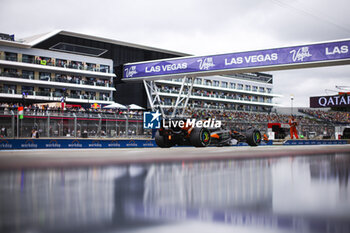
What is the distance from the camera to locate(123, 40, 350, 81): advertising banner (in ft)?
105

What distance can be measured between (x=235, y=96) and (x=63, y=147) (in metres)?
60.4

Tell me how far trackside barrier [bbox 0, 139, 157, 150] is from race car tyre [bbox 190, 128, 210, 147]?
25.9 ft

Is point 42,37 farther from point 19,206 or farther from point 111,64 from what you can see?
point 19,206

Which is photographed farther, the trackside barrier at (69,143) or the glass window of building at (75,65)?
the glass window of building at (75,65)

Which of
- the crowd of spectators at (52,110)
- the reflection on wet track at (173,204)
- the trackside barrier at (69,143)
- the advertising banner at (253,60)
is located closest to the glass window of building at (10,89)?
the crowd of spectators at (52,110)

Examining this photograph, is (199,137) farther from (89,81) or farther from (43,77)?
(89,81)

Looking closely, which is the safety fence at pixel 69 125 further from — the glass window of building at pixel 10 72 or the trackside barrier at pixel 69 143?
the glass window of building at pixel 10 72

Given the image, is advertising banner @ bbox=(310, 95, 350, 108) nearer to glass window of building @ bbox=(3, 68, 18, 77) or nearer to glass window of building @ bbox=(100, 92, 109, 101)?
glass window of building @ bbox=(100, 92, 109, 101)

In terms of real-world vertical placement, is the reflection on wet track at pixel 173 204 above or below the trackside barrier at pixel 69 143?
above

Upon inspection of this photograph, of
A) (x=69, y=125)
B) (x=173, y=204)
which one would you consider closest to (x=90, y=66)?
(x=69, y=125)

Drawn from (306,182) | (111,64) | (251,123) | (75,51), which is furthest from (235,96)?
(306,182)

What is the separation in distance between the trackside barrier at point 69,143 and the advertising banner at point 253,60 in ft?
45.5

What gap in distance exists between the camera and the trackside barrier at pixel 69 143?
22.2 metres

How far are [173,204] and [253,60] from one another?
32.4m
